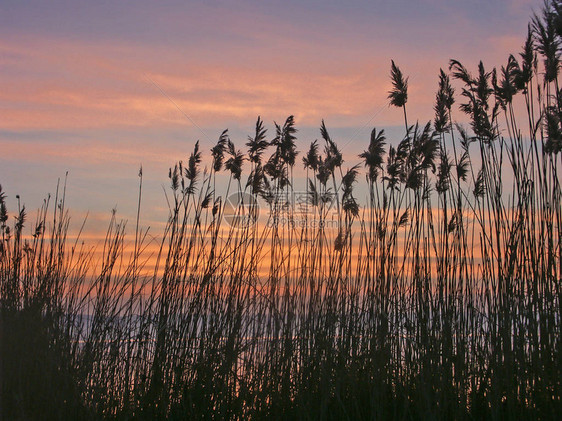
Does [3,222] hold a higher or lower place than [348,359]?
higher

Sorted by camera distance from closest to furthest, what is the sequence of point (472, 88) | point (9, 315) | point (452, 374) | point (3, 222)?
point (452, 374) → point (472, 88) → point (9, 315) → point (3, 222)

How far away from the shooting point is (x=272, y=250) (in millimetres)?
4383

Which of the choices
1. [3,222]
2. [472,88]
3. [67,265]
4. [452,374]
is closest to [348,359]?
[452,374]

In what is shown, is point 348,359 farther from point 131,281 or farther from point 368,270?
point 131,281

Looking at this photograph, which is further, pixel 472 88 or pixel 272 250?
pixel 272 250

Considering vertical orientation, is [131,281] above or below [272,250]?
below

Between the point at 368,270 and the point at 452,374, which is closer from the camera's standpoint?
the point at 452,374

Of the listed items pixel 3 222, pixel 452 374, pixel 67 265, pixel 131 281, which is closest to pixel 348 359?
pixel 452 374

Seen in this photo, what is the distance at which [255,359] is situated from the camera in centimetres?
398

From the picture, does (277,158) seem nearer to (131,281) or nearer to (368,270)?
(368,270)

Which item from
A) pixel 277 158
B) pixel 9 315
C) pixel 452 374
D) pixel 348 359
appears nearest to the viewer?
pixel 452 374

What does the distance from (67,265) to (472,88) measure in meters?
3.29

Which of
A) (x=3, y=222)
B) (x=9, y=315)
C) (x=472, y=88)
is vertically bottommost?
(x=9, y=315)

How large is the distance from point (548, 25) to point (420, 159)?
3.65 ft
